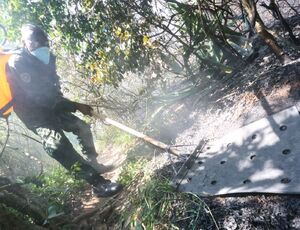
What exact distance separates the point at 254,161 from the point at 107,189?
1689 mm

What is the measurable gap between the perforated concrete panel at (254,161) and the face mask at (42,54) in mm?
2021

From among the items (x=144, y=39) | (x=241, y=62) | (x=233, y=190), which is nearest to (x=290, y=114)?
(x=233, y=190)

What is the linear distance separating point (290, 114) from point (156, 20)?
2.20m

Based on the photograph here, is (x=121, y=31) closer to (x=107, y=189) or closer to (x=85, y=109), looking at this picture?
(x=85, y=109)

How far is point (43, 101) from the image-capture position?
3498 mm

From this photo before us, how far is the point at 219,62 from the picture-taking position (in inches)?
162

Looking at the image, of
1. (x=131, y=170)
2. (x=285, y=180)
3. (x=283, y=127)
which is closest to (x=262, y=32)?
(x=283, y=127)

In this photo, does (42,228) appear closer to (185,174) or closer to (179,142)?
(185,174)

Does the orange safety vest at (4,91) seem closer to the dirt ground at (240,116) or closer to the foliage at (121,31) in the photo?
the foliage at (121,31)

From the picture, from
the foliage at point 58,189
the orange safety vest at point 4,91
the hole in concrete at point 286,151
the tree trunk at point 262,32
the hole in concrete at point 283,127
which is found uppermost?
the orange safety vest at point 4,91

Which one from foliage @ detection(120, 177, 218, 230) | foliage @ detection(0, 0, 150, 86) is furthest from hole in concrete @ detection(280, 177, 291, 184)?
foliage @ detection(0, 0, 150, 86)

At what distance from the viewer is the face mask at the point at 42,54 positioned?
334 cm

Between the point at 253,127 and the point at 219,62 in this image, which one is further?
the point at 219,62

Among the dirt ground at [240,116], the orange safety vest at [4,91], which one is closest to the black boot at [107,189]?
the dirt ground at [240,116]
